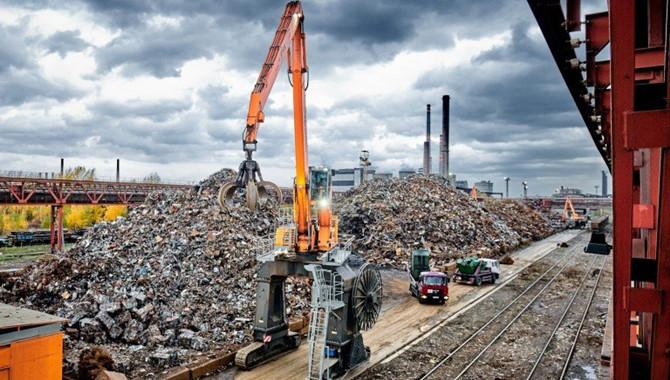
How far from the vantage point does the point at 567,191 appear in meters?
183

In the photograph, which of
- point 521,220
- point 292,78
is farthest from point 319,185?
point 521,220

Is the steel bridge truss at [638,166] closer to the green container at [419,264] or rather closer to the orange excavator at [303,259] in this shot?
the orange excavator at [303,259]

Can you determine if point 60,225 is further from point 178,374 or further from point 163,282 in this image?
point 178,374

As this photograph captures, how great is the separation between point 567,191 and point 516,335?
18734 centimetres

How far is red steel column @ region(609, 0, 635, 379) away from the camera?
3.60 m

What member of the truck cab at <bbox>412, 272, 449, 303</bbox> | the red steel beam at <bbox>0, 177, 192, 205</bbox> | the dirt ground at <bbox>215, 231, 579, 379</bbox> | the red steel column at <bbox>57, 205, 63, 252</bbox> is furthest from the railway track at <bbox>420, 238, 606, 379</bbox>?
the red steel beam at <bbox>0, 177, 192, 205</bbox>

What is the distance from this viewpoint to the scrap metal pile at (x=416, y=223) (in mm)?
35138

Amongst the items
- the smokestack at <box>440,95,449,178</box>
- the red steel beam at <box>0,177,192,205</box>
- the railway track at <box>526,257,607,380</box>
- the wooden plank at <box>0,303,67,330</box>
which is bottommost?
the railway track at <box>526,257,607,380</box>

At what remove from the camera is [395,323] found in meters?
19.0

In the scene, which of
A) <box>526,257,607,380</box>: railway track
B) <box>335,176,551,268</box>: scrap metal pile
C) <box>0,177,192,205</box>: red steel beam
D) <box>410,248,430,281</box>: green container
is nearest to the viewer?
<box>526,257,607,380</box>: railway track

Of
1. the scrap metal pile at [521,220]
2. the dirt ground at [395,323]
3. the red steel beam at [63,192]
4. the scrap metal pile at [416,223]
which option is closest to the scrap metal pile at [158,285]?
the dirt ground at [395,323]

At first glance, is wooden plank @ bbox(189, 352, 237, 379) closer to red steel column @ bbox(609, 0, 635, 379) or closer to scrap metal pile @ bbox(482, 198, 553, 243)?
red steel column @ bbox(609, 0, 635, 379)

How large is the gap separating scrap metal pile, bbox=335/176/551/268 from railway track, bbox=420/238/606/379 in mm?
7721

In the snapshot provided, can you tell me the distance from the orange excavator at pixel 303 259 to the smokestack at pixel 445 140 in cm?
6426
